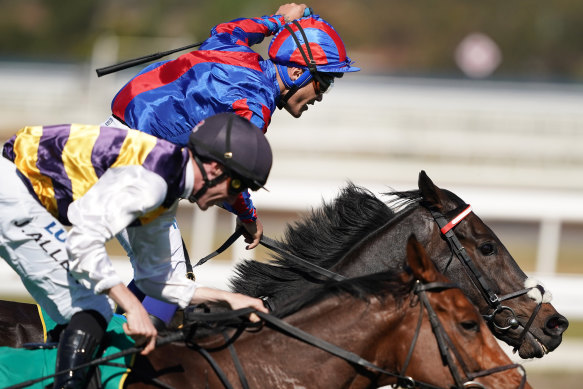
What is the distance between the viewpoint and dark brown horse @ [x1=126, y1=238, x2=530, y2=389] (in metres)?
3.19

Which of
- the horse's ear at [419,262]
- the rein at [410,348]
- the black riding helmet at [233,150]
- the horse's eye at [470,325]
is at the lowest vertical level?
the rein at [410,348]

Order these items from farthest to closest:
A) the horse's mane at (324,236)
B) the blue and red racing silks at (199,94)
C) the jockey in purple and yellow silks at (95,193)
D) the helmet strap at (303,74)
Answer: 1. the helmet strap at (303,74)
2. the blue and red racing silks at (199,94)
3. the horse's mane at (324,236)
4. the jockey in purple and yellow silks at (95,193)

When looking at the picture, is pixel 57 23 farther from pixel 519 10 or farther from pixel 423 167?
pixel 423 167

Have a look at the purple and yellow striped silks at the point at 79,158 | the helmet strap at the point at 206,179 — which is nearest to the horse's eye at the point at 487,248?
the helmet strap at the point at 206,179

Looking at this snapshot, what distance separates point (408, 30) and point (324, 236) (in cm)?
4655

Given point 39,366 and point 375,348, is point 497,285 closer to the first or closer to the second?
point 375,348

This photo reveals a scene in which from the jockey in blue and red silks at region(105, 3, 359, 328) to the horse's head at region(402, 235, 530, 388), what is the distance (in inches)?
50.3

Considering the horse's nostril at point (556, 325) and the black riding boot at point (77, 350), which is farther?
the horse's nostril at point (556, 325)

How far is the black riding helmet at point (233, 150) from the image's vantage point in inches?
125

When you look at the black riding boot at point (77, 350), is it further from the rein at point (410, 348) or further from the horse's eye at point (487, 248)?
the horse's eye at point (487, 248)

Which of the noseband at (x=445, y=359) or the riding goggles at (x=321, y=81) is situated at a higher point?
the riding goggles at (x=321, y=81)

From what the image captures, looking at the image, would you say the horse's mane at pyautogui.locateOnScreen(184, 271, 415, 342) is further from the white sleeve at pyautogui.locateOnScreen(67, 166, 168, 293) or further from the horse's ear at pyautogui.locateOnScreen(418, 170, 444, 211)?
the horse's ear at pyautogui.locateOnScreen(418, 170, 444, 211)

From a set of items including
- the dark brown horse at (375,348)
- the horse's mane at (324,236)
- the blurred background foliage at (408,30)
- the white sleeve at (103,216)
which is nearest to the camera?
the white sleeve at (103,216)

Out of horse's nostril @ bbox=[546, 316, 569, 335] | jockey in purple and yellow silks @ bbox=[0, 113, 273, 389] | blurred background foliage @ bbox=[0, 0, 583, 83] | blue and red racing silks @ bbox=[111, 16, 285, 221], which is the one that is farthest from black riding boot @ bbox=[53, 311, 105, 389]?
blurred background foliage @ bbox=[0, 0, 583, 83]
